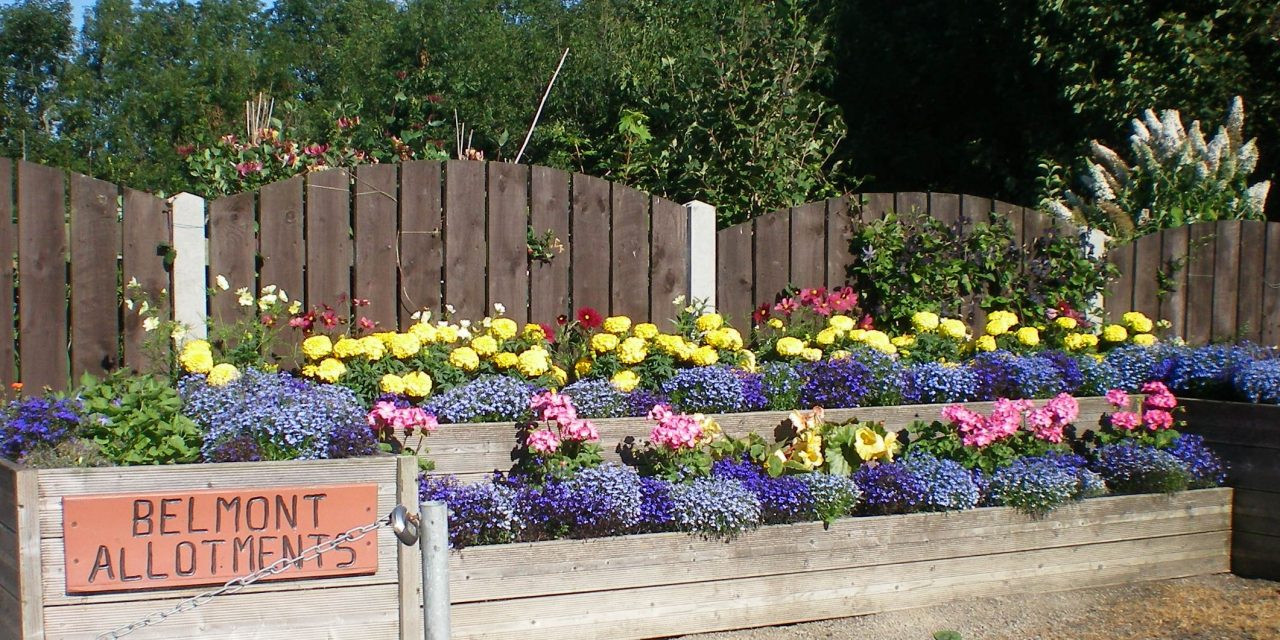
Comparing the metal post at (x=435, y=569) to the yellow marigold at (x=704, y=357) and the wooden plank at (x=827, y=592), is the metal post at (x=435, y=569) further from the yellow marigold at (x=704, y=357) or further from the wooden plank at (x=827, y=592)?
the yellow marigold at (x=704, y=357)

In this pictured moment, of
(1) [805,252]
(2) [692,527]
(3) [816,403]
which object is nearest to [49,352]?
(2) [692,527]

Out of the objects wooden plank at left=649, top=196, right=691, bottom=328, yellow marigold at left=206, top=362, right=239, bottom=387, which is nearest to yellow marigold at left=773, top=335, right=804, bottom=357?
wooden plank at left=649, top=196, right=691, bottom=328

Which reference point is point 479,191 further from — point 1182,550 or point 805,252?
point 1182,550

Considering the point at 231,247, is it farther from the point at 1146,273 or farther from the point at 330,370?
the point at 1146,273

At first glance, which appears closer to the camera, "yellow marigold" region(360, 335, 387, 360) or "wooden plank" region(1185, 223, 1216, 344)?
"yellow marigold" region(360, 335, 387, 360)

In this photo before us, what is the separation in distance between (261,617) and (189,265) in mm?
2131

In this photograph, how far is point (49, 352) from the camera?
4848 mm

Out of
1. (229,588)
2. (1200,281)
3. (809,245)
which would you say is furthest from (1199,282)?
(229,588)

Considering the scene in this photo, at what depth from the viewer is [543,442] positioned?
4199 mm

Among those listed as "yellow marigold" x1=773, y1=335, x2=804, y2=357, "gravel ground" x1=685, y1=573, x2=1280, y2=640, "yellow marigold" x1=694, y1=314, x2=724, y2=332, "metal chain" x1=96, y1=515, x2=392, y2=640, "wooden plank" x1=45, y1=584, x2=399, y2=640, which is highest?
"yellow marigold" x1=694, y1=314, x2=724, y2=332

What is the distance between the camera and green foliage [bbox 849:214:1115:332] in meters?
6.24

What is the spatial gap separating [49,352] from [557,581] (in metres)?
2.64

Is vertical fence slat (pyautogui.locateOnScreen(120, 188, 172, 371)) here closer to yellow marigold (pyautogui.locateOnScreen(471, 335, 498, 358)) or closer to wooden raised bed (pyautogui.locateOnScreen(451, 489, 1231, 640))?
yellow marigold (pyautogui.locateOnScreen(471, 335, 498, 358))

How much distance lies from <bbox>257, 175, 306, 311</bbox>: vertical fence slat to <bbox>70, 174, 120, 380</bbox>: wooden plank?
65 centimetres
